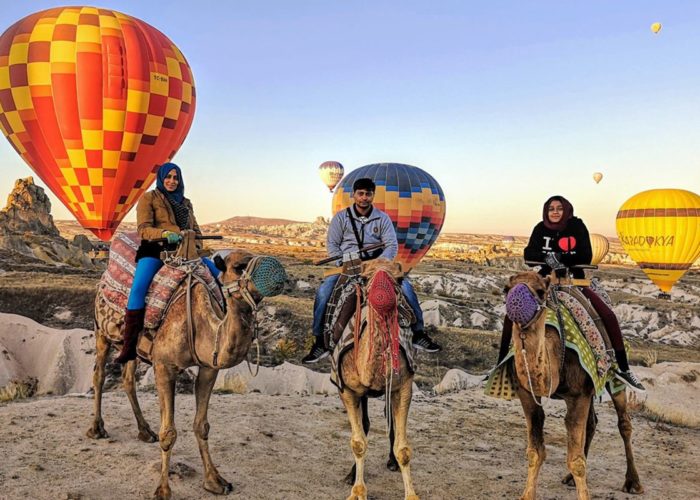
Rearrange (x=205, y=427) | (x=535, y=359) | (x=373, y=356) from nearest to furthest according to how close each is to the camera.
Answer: (x=535, y=359) < (x=373, y=356) < (x=205, y=427)

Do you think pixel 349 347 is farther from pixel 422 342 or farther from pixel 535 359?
pixel 535 359

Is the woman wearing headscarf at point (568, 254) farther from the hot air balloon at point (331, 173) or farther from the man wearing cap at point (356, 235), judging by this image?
the hot air balloon at point (331, 173)

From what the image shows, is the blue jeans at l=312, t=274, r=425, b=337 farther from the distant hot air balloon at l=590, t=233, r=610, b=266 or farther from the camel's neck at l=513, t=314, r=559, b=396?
the distant hot air balloon at l=590, t=233, r=610, b=266

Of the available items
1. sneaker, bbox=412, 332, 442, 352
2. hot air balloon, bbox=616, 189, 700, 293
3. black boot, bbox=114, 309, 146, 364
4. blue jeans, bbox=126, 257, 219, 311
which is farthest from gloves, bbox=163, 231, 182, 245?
hot air balloon, bbox=616, 189, 700, 293

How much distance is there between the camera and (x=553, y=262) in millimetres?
6527

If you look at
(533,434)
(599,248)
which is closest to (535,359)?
(533,434)

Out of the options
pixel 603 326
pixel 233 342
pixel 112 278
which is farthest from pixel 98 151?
pixel 603 326

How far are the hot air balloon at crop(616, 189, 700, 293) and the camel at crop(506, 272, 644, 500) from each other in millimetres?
38885

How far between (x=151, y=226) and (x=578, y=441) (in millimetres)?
5745

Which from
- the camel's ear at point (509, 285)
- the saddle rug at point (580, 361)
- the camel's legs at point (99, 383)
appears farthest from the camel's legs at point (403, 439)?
the camel's legs at point (99, 383)

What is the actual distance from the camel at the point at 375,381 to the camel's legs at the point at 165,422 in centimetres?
224

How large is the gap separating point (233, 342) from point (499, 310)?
126 ft

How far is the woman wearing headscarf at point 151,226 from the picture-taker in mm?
6941

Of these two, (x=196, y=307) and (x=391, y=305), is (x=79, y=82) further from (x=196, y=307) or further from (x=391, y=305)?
(x=391, y=305)
